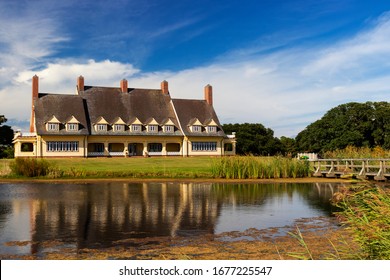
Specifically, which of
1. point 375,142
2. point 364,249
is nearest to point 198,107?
point 375,142

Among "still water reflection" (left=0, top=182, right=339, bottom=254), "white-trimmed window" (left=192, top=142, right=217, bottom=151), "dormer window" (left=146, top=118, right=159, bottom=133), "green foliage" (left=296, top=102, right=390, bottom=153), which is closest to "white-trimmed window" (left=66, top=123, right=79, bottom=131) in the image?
"dormer window" (left=146, top=118, right=159, bottom=133)

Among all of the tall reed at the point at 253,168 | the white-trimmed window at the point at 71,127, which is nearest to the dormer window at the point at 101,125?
the white-trimmed window at the point at 71,127

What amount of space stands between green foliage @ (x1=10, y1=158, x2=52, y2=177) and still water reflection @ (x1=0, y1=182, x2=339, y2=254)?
13.9 feet

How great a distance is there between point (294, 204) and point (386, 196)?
1034 cm

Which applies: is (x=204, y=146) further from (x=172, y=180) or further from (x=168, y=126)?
(x=172, y=180)

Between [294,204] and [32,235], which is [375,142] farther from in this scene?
[32,235]

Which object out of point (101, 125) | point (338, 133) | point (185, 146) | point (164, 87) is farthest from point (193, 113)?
point (338, 133)

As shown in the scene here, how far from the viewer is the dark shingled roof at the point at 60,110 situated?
5175 centimetres

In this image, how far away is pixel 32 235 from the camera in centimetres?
1134

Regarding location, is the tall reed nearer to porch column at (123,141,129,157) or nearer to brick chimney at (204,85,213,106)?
porch column at (123,141,129,157)

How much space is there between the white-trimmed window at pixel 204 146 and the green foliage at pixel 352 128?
582 inches

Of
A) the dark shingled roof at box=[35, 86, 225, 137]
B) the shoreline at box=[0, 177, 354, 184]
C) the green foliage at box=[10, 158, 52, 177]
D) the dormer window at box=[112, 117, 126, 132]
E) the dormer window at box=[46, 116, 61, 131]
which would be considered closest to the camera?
the shoreline at box=[0, 177, 354, 184]

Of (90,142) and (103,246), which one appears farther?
(90,142)

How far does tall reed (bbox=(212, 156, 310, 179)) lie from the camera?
29.9 metres
